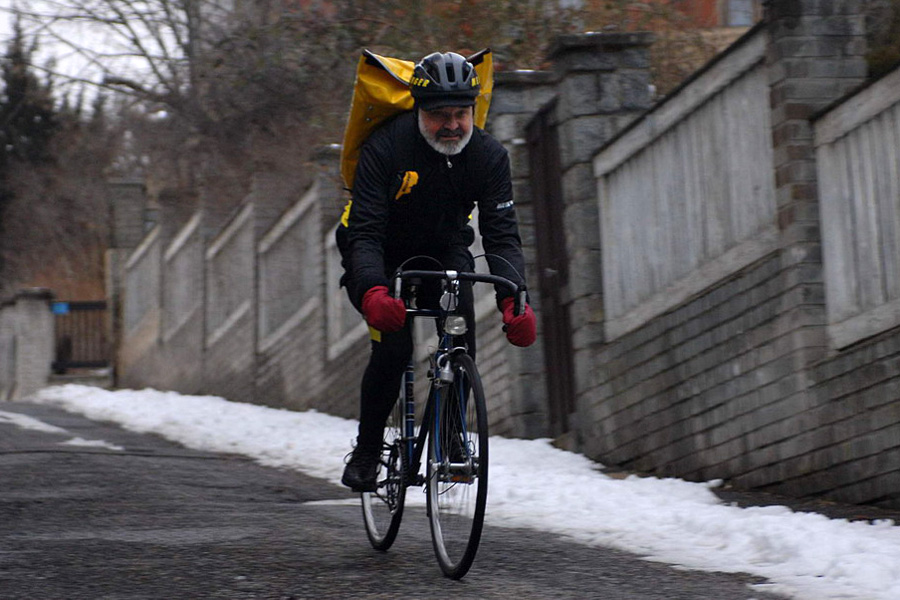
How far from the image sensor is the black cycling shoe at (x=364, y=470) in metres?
5.89

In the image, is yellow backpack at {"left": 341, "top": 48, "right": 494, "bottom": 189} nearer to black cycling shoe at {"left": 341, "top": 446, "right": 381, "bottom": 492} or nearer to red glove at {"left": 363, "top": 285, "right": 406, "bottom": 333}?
red glove at {"left": 363, "top": 285, "right": 406, "bottom": 333}

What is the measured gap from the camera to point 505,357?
11445 mm

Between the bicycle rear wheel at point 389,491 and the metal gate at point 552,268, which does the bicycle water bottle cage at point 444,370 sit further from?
the metal gate at point 552,268

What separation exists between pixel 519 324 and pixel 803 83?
3.17 metres

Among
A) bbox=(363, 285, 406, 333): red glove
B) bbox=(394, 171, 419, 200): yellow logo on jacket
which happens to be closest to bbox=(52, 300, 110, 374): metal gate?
bbox=(394, 171, 419, 200): yellow logo on jacket

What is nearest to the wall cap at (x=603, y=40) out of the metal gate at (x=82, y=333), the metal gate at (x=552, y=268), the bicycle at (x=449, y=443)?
the metal gate at (x=552, y=268)

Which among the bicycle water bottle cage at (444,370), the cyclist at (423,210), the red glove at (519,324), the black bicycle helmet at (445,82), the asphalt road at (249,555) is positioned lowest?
the asphalt road at (249,555)

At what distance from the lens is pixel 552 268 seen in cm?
1107

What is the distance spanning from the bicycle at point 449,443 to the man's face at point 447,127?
0.48m

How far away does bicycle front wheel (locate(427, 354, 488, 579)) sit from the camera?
194 inches

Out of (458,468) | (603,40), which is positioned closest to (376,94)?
(458,468)

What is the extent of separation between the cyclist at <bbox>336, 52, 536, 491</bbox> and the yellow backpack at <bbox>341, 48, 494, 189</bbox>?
8cm

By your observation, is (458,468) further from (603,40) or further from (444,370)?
(603,40)

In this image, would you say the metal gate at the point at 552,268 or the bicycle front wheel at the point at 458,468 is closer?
the bicycle front wheel at the point at 458,468
